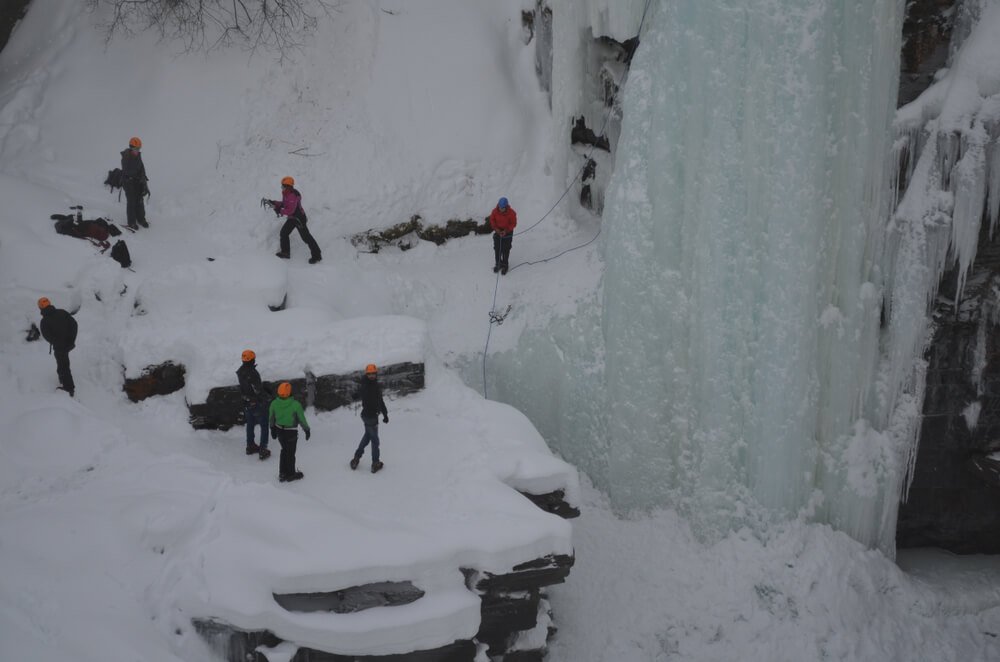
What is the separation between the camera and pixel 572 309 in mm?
11797

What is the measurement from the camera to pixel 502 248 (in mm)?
13023

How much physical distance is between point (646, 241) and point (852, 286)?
2478 millimetres

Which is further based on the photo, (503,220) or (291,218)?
(503,220)

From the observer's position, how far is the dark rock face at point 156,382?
10125mm

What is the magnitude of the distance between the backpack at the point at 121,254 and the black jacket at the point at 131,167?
3.99 feet

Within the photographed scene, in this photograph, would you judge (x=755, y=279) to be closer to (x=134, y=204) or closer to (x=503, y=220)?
(x=503, y=220)

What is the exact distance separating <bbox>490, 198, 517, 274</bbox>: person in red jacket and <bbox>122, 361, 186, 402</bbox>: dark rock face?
501 cm

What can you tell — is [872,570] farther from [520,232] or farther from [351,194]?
[351,194]

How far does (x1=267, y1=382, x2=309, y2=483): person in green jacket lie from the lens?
28.1 ft

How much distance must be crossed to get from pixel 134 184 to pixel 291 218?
8.00ft

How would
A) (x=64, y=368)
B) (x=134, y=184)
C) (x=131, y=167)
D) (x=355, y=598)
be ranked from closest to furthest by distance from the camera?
1. (x=355, y=598)
2. (x=64, y=368)
3. (x=131, y=167)
4. (x=134, y=184)

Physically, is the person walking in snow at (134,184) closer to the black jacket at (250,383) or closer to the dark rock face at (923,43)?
the black jacket at (250,383)

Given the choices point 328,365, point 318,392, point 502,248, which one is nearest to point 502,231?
point 502,248

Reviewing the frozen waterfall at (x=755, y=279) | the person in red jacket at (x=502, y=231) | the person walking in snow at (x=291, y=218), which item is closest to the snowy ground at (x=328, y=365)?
the person walking in snow at (x=291, y=218)
